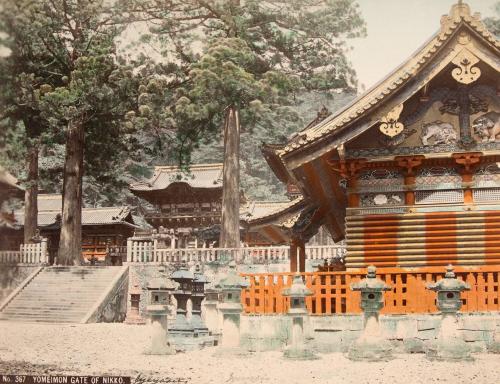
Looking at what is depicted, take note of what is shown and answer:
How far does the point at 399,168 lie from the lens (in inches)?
445

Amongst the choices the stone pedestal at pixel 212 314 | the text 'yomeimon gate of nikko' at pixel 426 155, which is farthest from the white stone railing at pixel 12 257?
the text 'yomeimon gate of nikko' at pixel 426 155

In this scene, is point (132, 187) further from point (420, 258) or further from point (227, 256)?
point (420, 258)

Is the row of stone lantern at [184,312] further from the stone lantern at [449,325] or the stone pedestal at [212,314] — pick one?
the stone lantern at [449,325]

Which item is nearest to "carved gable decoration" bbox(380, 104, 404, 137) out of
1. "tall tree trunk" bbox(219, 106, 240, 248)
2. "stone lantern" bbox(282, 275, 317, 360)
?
"stone lantern" bbox(282, 275, 317, 360)

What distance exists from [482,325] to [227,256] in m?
16.1

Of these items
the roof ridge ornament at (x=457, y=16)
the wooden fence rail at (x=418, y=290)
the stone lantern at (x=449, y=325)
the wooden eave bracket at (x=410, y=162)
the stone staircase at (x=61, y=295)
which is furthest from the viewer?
the stone staircase at (x=61, y=295)

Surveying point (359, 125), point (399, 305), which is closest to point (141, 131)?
point (359, 125)

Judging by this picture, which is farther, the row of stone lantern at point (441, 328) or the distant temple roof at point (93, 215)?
the distant temple roof at point (93, 215)

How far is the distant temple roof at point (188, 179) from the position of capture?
120 ft

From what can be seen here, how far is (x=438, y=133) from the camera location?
11.1m

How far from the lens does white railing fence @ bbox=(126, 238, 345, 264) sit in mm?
24156

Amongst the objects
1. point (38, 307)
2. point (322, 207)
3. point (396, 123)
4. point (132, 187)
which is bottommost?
point (38, 307)

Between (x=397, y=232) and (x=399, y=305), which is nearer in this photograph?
(x=399, y=305)

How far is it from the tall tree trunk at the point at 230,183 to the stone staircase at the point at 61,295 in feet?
16.0
